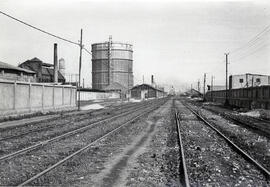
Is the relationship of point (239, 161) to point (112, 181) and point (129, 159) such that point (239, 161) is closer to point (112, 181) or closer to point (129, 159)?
point (129, 159)

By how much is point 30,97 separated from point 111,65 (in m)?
56.7

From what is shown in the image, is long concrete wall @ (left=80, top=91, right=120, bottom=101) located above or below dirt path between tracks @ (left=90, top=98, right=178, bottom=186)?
above

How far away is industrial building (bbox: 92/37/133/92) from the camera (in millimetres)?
78812

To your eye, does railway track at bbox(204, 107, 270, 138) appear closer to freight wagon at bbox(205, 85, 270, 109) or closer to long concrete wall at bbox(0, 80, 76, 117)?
freight wagon at bbox(205, 85, 270, 109)

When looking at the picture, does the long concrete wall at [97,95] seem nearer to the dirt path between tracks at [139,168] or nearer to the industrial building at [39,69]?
the industrial building at [39,69]

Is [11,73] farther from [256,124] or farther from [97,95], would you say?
[256,124]

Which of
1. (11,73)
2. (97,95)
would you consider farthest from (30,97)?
(97,95)

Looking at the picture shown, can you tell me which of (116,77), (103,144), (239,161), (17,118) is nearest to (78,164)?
(103,144)

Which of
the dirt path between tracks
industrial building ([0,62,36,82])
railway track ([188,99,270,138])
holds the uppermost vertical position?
industrial building ([0,62,36,82])

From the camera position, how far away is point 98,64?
263ft

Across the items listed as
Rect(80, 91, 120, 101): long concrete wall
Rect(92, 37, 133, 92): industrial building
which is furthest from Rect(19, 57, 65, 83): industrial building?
Rect(92, 37, 133, 92): industrial building

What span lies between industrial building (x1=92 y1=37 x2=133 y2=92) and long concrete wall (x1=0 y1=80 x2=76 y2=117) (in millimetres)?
48006

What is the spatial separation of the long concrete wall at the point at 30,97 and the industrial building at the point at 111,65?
48.0 meters

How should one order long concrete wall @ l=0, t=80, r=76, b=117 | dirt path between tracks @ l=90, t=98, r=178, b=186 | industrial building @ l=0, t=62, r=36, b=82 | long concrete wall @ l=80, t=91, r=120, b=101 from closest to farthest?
dirt path between tracks @ l=90, t=98, r=178, b=186 < long concrete wall @ l=0, t=80, r=76, b=117 < industrial building @ l=0, t=62, r=36, b=82 < long concrete wall @ l=80, t=91, r=120, b=101
